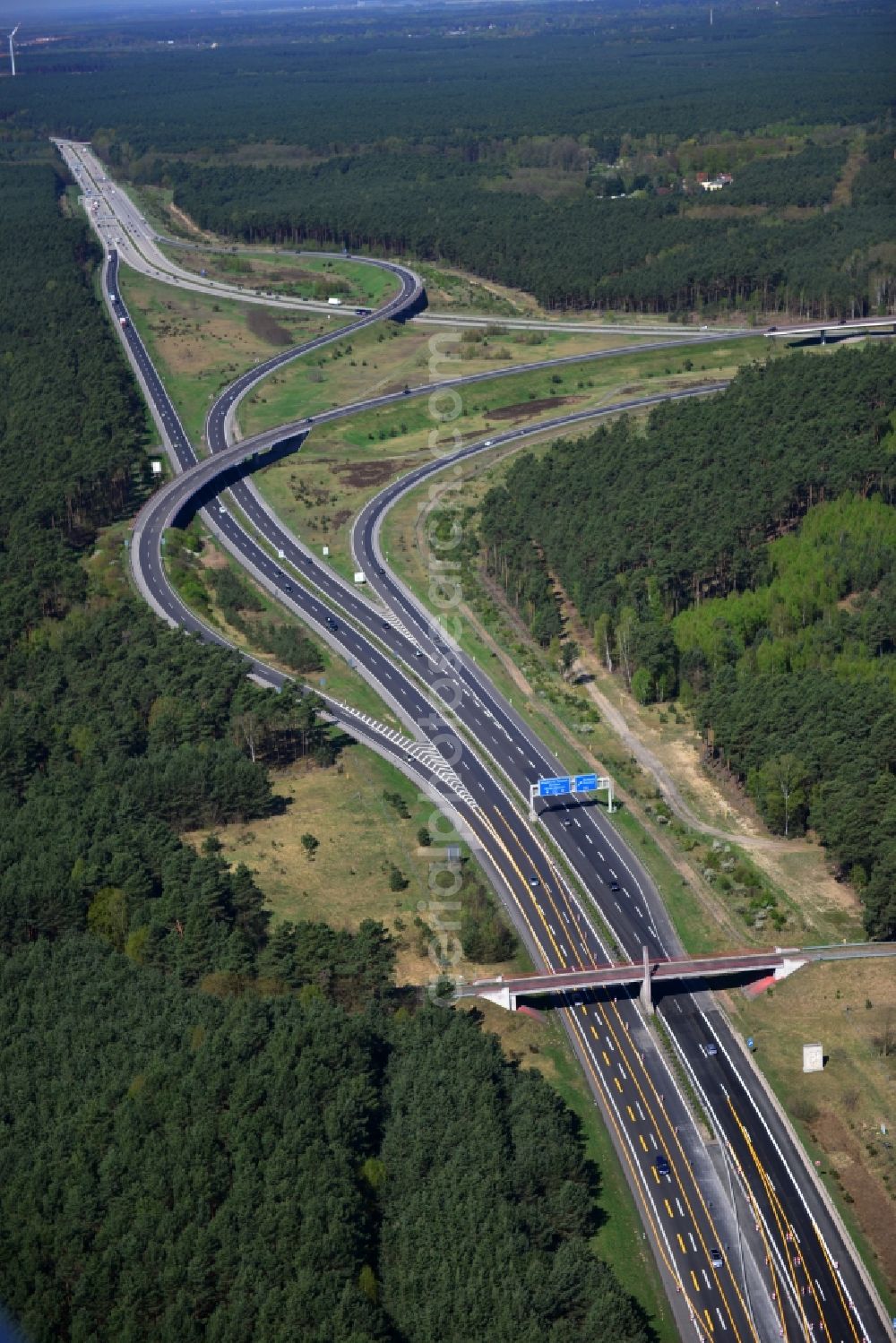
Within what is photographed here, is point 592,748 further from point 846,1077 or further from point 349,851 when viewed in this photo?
point 846,1077

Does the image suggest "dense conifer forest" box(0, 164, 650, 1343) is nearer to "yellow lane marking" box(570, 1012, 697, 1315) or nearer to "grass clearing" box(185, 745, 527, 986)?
"yellow lane marking" box(570, 1012, 697, 1315)

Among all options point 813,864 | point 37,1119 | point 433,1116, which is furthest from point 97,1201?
point 813,864

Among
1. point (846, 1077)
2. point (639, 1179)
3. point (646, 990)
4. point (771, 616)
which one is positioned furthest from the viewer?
point (771, 616)

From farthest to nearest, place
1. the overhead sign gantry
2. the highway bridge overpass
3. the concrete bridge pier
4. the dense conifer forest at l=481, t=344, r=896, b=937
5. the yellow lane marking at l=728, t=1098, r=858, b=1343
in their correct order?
1. the overhead sign gantry
2. the dense conifer forest at l=481, t=344, r=896, b=937
3. the highway bridge overpass
4. the concrete bridge pier
5. the yellow lane marking at l=728, t=1098, r=858, b=1343

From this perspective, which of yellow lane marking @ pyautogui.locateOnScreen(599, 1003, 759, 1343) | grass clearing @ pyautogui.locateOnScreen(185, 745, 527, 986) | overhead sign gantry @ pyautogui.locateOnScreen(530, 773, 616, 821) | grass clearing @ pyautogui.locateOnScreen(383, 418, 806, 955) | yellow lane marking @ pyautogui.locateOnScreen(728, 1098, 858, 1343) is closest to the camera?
yellow lane marking @ pyautogui.locateOnScreen(728, 1098, 858, 1343)

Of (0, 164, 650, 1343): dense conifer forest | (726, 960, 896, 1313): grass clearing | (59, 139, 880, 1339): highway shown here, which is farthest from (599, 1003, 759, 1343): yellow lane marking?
(726, 960, 896, 1313): grass clearing

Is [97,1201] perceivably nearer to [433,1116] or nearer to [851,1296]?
[433,1116]

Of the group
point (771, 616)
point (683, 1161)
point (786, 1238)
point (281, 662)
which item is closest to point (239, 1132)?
point (683, 1161)
